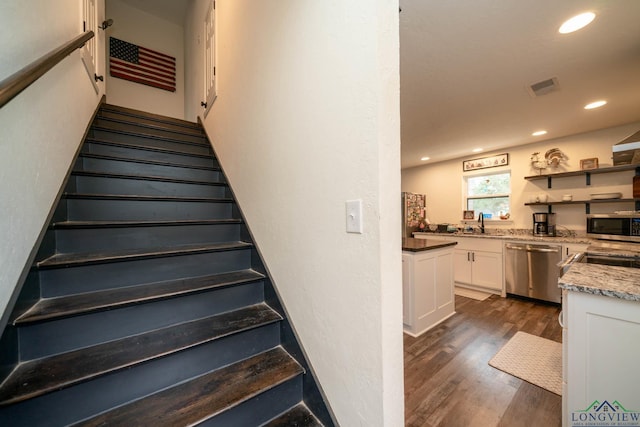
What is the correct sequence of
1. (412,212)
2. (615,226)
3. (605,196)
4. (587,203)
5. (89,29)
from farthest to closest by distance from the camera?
(412,212)
(587,203)
(605,196)
(615,226)
(89,29)

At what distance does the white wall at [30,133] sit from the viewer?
85 cm

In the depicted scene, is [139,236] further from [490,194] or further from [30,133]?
[490,194]

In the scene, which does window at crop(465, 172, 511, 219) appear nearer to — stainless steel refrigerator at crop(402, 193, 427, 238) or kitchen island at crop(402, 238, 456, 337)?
stainless steel refrigerator at crop(402, 193, 427, 238)

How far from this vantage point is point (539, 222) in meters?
3.80

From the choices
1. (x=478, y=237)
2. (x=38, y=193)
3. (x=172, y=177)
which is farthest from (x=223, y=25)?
(x=478, y=237)

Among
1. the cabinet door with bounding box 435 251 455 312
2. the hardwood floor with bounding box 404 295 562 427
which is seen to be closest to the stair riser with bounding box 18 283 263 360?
the hardwood floor with bounding box 404 295 562 427

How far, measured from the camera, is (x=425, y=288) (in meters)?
2.60

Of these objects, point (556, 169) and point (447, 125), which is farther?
point (556, 169)

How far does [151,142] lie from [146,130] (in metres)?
0.29

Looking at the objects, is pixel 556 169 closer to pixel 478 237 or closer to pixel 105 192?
pixel 478 237

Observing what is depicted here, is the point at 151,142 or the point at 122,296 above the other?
the point at 151,142

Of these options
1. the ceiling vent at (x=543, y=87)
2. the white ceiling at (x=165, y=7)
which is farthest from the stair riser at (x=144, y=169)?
the white ceiling at (x=165, y=7)

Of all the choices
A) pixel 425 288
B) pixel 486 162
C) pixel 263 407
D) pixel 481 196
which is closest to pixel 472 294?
pixel 425 288

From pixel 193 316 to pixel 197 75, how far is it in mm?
3564
